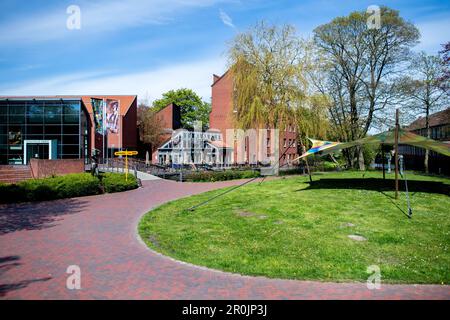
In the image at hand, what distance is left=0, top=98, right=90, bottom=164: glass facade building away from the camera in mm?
37719

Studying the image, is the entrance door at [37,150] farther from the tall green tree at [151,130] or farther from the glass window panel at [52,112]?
the tall green tree at [151,130]

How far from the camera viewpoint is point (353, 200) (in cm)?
1498

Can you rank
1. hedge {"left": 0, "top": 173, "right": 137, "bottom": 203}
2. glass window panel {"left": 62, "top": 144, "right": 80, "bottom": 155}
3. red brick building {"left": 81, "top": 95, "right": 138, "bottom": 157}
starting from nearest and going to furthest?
hedge {"left": 0, "top": 173, "right": 137, "bottom": 203} < glass window panel {"left": 62, "top": 144, "right": 80, "bottom": 155} < red brick building {"left": 81, "top": 95, "right": 138, "bottom": 157}

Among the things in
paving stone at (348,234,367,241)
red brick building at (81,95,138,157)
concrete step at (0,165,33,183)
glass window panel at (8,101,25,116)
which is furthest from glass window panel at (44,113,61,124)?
paving stone at (348,234,367,241)

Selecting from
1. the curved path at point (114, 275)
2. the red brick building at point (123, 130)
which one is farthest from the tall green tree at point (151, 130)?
the curved path at point (114, 275)

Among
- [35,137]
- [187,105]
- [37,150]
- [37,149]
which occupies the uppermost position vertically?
[187,105]

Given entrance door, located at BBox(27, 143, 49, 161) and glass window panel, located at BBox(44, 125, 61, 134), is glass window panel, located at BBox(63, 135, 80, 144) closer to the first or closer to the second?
glass window panel, located at BBox(44, 125, 61, 134)

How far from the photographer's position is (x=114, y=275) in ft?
24.6

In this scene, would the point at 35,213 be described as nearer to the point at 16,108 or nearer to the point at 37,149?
the point at 37,149

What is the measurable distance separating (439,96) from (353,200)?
29.1 meters

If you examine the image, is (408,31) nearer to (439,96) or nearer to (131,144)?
(439,96)

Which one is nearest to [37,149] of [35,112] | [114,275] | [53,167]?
[35,112]

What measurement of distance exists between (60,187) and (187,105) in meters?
62.9

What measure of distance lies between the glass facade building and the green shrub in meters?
18.0
